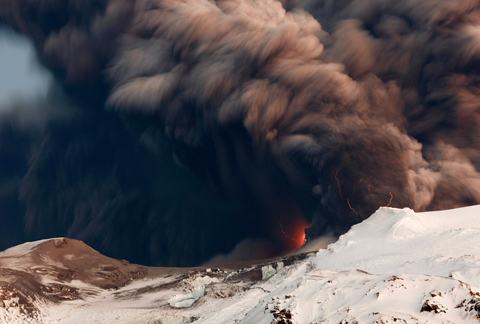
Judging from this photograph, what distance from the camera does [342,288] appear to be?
77.8 ft

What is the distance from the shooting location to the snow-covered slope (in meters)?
20.0

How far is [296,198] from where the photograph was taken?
326 ft

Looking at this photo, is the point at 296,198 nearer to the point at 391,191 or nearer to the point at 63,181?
the point at 391,191

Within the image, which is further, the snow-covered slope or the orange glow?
the orange glow

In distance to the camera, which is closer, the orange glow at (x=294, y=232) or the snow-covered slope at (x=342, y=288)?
the snow-covered slope at (x=342, y=288)

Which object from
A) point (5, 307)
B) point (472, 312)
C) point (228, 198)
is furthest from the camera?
point (228, 198)

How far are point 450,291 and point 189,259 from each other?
102761 mm

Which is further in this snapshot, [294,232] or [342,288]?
[294,232]

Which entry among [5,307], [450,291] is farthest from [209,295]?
[450,291]

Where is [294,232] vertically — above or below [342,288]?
below

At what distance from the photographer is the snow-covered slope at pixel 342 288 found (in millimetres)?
20000

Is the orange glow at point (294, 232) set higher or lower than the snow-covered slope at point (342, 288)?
lower

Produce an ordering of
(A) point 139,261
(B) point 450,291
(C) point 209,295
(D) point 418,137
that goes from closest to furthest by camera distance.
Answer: (B) point 450,291 < (C) point 209,295 < (D) point 418,137 < (A) point 139,261

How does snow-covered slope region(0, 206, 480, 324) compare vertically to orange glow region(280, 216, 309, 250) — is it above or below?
above
